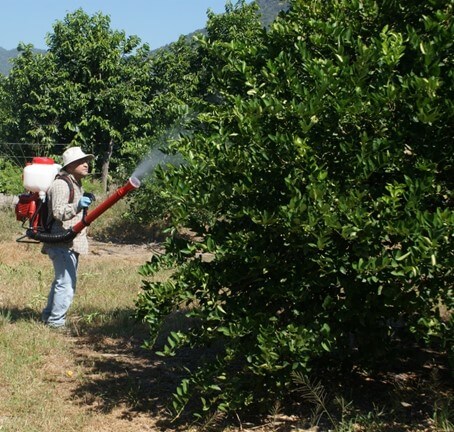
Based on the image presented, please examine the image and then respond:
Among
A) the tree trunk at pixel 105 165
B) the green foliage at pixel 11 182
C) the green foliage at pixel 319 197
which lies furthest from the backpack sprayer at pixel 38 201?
the tree trunk at pixel 105 165

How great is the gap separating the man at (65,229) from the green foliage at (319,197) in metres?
2.28

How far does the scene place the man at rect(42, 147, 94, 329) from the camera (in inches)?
266

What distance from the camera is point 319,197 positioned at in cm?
405

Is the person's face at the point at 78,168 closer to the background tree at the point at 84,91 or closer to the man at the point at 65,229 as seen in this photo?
the man at the point at 65,229

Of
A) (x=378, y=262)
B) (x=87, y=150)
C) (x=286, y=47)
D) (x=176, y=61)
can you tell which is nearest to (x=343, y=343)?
(x=378, y=262)

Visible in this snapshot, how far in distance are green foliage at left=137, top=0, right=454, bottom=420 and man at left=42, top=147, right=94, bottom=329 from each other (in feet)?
7.49

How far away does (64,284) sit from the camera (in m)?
6.96

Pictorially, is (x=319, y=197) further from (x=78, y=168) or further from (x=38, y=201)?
(x=38, y=201)

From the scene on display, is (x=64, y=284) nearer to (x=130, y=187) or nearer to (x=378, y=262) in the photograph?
(x=130, y=187)

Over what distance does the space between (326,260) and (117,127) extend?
579 inches

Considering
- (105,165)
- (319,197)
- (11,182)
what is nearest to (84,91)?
(105,165)

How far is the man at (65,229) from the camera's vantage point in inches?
266

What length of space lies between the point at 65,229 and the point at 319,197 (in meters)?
3.44

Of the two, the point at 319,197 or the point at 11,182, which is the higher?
the point at 319,197
